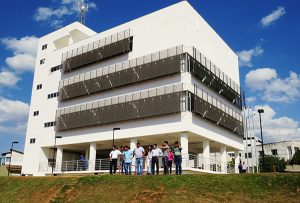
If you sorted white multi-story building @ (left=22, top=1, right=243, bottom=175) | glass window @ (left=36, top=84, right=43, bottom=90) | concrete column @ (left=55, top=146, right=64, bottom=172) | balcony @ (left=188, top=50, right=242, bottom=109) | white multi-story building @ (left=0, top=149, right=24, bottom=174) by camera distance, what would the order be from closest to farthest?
white multi-story building @ (left=22, top=1, right=243, bottom=175), balcony @ (left=188, top=50, right=242, bottom=109), concrete column @ (left=55, top=146, right=64, bottom=172), glass window @ (left=36, top=84, right=43, bottom=90), white multi-story building @ (left=0, top=149, right=24, bottom=174)

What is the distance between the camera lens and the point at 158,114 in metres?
31.4

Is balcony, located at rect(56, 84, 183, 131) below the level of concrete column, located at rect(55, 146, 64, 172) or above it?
above

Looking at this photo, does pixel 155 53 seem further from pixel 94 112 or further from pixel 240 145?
pixel 240 145

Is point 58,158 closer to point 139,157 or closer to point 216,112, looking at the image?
point 216,112

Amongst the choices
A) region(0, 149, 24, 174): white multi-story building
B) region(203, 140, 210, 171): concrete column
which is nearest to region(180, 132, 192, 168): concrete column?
region(203, 140, 210, 171): concrete column

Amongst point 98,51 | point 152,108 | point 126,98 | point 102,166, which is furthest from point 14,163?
point 152,108

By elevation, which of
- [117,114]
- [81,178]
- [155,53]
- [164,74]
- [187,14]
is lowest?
[81,178]

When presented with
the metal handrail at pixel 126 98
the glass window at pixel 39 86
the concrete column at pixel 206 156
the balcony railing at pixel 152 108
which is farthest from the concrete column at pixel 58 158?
the concrete column at pixel 206 156

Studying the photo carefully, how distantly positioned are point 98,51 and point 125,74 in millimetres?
5687

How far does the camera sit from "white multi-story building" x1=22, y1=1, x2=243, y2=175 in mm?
31781

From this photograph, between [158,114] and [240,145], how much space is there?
1475 centimetres

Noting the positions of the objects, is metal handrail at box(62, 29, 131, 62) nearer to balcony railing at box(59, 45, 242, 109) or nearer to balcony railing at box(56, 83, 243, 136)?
balcony railing at box(59, 45, 242, 109)

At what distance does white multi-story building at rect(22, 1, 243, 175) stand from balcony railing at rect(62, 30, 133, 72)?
0.40 feet

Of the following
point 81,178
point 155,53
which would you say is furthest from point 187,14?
point 81,178
